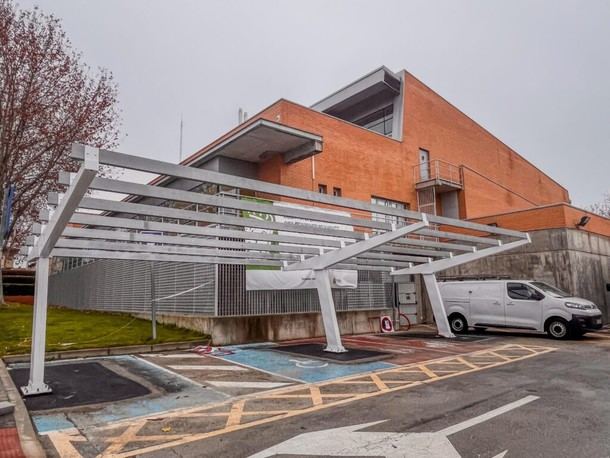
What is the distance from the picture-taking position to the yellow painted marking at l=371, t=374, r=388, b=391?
6.56 metres

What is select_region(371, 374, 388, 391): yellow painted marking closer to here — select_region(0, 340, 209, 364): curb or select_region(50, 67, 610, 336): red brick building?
select_region(50, 67, 610, 336): red brick building

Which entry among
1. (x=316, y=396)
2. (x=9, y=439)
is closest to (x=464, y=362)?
(x=316, y=396)

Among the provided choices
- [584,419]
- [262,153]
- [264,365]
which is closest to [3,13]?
[262,153]

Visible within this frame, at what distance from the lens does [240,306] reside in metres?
12.6

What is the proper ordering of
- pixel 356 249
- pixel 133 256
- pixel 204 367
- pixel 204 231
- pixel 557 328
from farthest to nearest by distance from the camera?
pixel 557 328, pixel 356 249, pixel 133 256, pixel 204 367, pixel 204 231

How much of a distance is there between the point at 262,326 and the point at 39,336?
7059 mm

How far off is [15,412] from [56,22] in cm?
1759

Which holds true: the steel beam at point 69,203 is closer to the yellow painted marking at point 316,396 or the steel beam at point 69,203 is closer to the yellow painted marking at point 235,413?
the yellow painted marking at point 235,413

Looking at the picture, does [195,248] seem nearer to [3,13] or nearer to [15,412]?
A: [15,412]

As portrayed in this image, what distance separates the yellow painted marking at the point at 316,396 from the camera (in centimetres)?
580

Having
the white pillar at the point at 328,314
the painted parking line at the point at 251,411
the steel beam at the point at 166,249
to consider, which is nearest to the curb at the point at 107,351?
the steel beam at the point at 166,249

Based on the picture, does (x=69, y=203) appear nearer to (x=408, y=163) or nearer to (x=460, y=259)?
(x=460, y=259)

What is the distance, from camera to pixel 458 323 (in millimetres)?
15758

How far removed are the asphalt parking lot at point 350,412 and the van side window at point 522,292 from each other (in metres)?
Answer: 4.58
